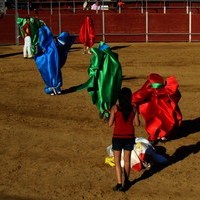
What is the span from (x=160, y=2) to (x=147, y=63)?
15622mm

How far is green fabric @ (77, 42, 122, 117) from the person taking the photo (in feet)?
37.0

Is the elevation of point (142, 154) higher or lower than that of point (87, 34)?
lower

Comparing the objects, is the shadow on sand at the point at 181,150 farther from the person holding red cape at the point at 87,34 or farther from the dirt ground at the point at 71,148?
the person holding red cape at the point at 87,34

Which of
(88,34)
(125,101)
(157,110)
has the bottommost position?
(157,110)

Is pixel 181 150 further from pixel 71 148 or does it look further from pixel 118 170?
pixel 118 170

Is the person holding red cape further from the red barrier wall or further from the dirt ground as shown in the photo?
the dirt ground

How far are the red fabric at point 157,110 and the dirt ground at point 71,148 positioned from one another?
0.83 ft

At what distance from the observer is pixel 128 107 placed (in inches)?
281

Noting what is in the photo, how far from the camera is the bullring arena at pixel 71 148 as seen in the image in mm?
7531

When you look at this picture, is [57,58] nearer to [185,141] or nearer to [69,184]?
[185,141]

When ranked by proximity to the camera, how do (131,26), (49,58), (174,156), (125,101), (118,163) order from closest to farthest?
(125,101) → (118,163) → (174,156) → (49,58) → (131,26)

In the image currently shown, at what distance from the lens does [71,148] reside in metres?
9.56

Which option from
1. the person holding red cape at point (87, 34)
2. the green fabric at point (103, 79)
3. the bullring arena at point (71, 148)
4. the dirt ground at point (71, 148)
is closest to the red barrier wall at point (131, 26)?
the person holding red cape at point (87, 34)

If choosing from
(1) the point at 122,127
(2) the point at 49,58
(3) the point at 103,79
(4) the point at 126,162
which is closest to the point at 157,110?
(3) the point at 103,79
